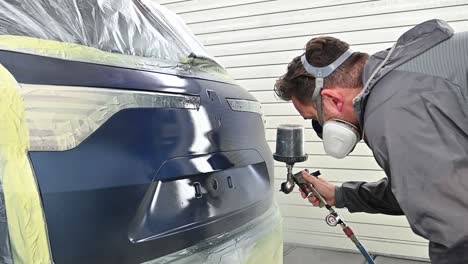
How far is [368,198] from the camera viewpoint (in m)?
2.30

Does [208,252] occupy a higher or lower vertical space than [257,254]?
higher

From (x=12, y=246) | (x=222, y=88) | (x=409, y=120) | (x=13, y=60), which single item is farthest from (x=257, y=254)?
(x=13, y=60)

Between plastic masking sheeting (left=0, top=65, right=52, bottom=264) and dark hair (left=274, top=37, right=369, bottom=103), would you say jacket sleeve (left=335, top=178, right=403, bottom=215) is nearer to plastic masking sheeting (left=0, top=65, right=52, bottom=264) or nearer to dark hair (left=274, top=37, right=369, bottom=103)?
dark hair (left=274, top=37, right=369, bottom=103)

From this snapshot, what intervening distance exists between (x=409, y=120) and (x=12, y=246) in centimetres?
111

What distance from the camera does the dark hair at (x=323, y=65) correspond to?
5.62 ft

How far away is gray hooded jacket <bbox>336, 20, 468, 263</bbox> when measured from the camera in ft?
3.99

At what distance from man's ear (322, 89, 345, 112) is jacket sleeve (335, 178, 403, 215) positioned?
0.70 meters

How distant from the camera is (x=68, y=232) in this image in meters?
1.12

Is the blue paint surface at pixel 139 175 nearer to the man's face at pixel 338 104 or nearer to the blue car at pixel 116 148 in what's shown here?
the blue car at pixel 116 148

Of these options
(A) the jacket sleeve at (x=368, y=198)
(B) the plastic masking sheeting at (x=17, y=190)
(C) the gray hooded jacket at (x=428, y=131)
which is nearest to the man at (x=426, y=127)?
(C) the gray hooded jacket at (x=428, y=131)

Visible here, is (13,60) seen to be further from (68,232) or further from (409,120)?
(409,120)

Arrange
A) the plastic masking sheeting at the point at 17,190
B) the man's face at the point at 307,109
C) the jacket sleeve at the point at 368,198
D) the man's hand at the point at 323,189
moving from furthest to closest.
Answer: the man's hand at the point at 323,189, the jacket sleeve at the point at 368,198, the man's face at the point at 307,109, the plastic masking sheeting at the point at 17,190

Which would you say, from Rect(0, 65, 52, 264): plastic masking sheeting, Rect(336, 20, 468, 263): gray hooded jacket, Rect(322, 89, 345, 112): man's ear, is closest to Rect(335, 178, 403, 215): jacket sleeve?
Rect(322, 89, 345, 112): man's ear

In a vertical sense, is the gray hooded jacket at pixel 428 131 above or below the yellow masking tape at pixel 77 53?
below
